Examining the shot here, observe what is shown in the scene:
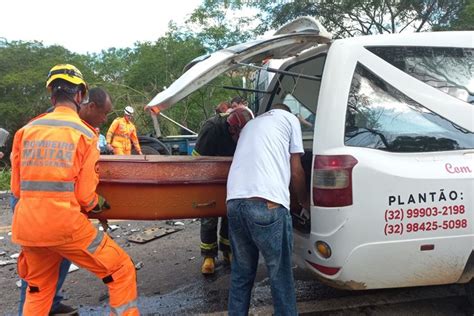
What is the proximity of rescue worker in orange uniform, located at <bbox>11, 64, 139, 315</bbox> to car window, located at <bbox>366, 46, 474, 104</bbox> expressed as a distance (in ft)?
6.04

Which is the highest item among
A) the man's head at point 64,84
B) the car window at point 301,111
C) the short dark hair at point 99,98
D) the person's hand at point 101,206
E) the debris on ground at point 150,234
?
the man's head at point 64,84

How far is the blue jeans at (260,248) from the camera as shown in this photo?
253 centimetres

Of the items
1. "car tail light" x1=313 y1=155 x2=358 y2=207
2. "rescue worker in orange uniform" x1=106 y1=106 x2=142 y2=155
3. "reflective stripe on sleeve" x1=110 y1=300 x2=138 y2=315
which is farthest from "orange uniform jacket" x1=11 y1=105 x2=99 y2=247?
"rescue worker in orange uniform" x1=106 y1=106 x2=142 y2=155

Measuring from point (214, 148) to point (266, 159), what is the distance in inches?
49.2

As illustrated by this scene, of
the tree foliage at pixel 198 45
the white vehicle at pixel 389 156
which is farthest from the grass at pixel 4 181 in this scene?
the white vehicle at pixel 389 156

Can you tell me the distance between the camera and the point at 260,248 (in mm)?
2570

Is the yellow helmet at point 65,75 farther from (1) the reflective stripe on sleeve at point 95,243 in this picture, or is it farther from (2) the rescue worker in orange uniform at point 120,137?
(2) the rescue worker in orange uniform at point 120,137

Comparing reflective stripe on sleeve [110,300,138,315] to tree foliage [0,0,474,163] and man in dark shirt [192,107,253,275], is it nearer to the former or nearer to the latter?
man in dark shirt [192,107,253,275]

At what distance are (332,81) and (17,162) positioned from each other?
6.42 ft

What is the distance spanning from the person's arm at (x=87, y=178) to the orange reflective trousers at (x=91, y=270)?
21 centimetres

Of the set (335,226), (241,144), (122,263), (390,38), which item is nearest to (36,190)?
(122,263)

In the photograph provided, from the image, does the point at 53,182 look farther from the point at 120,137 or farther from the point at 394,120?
the point at 120,137

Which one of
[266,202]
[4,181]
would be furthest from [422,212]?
[4,181]

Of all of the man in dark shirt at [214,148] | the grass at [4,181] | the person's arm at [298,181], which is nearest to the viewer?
the person's arm at [298,181]
